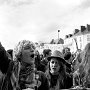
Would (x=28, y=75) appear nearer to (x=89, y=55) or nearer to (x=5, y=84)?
(x=5, y=84)

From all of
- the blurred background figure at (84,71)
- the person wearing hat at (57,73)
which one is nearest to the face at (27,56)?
the person wearing hat at (57,73)

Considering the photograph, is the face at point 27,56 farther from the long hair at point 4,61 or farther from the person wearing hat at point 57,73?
the person wearing hat at point 57,73

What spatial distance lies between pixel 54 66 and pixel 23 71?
94.4 inches

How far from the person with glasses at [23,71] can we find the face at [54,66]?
→ 2134 millimetres

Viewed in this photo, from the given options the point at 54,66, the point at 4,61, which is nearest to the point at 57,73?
the point at 54,66

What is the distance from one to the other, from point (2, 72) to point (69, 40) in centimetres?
8701

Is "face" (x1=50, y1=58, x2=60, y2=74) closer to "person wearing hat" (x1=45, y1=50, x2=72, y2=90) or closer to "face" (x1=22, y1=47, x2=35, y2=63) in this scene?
"person wearing hat" (x1=45, y1=50, x2=72, y2=90)

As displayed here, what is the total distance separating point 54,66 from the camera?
19.1 ft

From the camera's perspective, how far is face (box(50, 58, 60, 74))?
5.81m

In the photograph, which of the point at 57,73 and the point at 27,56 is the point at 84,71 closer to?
the point at 57,73

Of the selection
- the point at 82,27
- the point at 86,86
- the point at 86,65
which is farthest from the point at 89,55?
the point at 82,27

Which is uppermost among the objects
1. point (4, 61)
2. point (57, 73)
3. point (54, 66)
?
point (4, 61)

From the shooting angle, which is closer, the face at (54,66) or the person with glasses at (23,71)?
the person with glasses at (23,71)

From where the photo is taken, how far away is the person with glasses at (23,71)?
3271 millimetres
